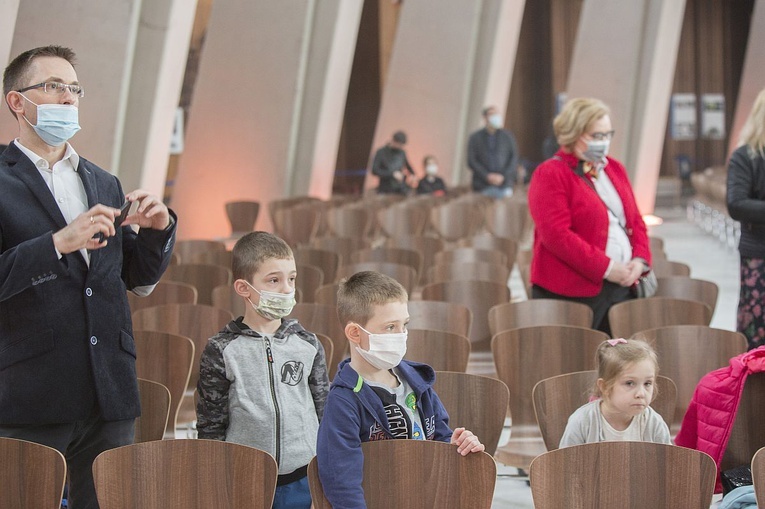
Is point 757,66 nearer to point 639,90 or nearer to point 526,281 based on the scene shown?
point 639,90

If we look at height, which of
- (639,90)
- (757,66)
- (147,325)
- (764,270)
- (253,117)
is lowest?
(147,325)

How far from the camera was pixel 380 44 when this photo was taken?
73.3 feet

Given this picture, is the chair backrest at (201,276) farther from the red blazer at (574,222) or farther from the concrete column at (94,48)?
the red blazer at (574,222)

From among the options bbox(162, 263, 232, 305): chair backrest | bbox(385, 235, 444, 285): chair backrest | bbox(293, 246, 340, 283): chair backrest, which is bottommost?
bbox(162, 263, 232, 305): chair backrest

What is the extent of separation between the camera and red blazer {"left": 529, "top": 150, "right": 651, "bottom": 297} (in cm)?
481

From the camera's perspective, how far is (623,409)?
3.49m

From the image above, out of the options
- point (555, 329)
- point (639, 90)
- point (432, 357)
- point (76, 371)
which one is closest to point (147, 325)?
point (432, 357)

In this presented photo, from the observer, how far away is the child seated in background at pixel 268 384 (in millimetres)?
3211

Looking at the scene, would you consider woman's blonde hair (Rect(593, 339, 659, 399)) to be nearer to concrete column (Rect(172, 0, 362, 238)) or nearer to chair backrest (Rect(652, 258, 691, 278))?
chair backrest (Rect(652, 258, 691, 278))

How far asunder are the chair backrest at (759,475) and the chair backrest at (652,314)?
7.08 feet

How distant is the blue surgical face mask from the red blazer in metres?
2.46

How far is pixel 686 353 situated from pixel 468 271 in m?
2.19

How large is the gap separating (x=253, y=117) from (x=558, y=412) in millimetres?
7844

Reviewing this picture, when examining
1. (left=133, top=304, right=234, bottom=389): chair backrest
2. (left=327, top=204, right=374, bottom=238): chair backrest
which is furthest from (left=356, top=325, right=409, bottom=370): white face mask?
(left=327, top=204, right=374, bottom=238): chair backrest
